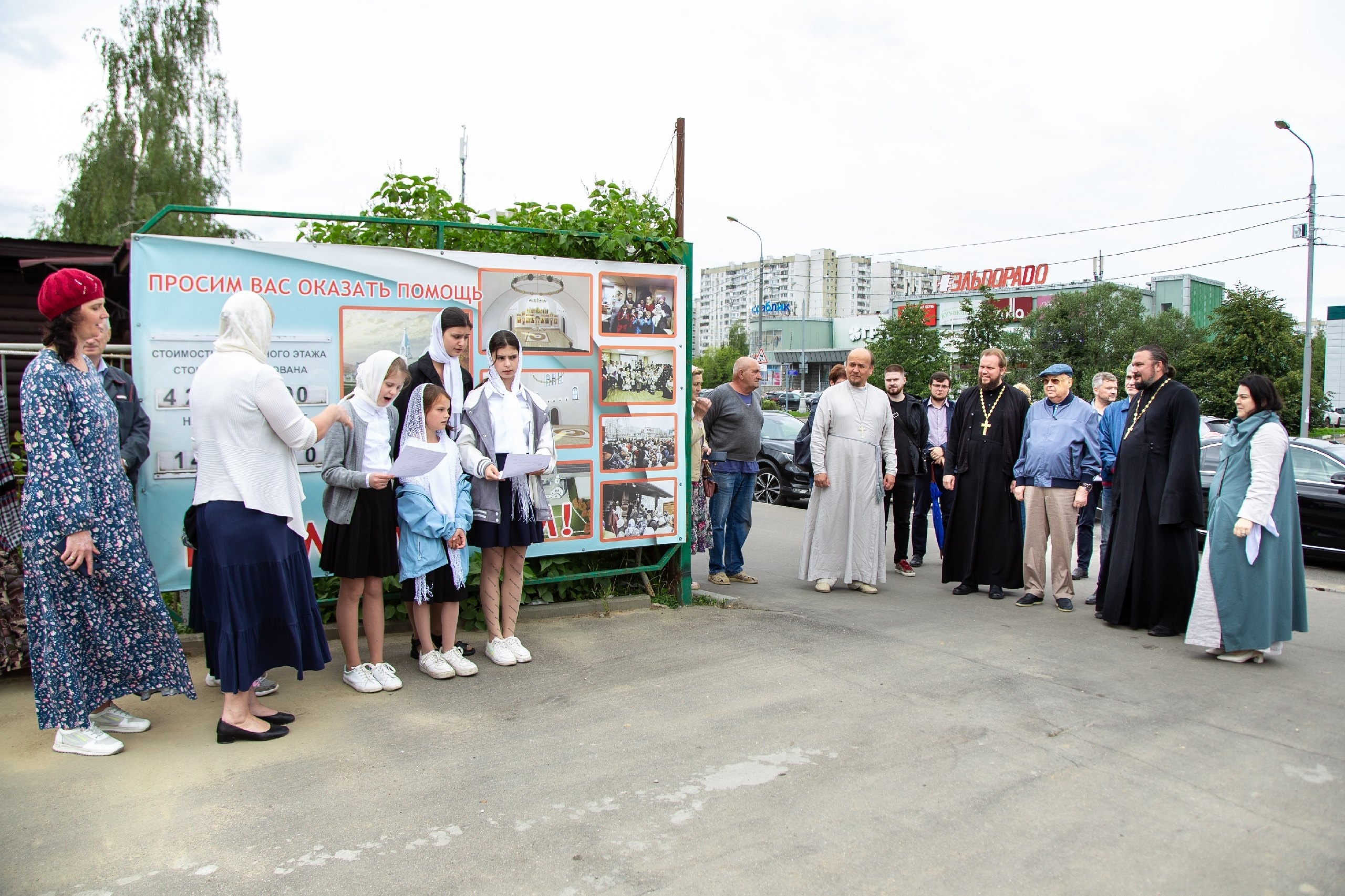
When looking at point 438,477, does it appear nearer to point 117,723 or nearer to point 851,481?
point 117,723

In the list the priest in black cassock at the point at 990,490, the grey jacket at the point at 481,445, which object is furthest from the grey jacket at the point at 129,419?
the priest in black cassock at the point at 990,490

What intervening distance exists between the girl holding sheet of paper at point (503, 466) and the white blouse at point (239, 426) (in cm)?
117

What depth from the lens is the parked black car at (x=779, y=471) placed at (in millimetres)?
14211

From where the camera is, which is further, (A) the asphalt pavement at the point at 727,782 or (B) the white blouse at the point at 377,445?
(B) the white blouse at the point at 377,445

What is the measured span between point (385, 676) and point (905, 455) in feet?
17.7

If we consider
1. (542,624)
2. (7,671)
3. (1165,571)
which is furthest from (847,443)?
(7,671)

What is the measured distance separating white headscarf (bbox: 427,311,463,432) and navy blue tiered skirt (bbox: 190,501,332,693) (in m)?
1.25

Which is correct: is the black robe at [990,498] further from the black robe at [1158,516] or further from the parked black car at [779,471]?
the parked black car at [779,471]

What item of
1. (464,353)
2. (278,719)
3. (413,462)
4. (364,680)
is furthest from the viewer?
(464,353)

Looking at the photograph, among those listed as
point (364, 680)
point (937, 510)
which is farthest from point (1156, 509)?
point (364, 680)

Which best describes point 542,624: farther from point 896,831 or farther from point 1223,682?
point 1223,682

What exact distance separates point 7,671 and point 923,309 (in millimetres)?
25418

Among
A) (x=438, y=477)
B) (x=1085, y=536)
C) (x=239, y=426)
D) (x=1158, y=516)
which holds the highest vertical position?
(x=239, y=426)

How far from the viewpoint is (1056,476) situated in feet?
23.1
